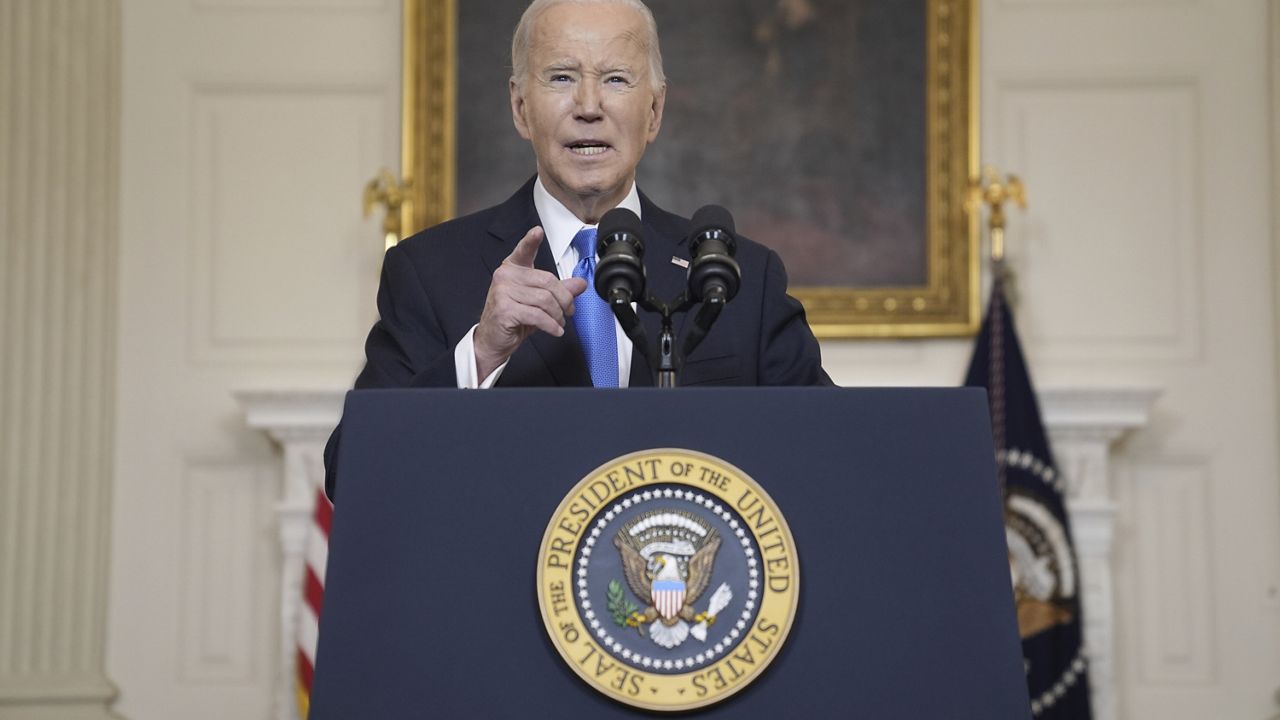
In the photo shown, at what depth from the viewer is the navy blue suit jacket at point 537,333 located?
6.84ft

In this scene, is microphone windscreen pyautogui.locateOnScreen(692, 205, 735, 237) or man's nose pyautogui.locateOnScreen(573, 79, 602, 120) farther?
man's nose pyautogui.locateOnScreen(573, 79, 602, 120)

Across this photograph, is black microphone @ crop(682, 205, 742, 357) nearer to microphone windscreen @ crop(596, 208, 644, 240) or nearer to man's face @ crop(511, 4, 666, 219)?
microphone windscreen @ crop(596, 208, 644, 240)

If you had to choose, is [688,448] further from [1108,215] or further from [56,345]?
[56,345]

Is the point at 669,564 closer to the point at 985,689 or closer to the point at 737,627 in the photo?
the point at 737,627

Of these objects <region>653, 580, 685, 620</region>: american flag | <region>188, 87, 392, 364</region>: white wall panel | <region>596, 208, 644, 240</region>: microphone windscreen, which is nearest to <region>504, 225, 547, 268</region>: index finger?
<region>596, 208, 644, 240</region>: microphone windscreen

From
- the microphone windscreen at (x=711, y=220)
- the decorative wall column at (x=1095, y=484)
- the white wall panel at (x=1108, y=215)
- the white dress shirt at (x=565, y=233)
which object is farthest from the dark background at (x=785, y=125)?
the microphone windscreen at (x=711, y=220)

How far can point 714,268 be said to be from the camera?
1.71m

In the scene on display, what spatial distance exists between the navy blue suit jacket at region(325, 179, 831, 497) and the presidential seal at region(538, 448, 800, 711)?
58 cm

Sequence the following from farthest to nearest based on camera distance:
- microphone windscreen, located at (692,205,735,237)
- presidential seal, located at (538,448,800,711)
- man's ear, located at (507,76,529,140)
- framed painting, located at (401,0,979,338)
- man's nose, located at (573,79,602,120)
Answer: framed painting, located at (401,0,979,338) → man's ear, located at (507,76,529,140) → man's nose, located at (573,79,602,120) → microphone windscreen, located at (692,205,735,237) → presidential seal, located at (538,448,800,711)

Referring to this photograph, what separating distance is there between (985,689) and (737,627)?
25cm

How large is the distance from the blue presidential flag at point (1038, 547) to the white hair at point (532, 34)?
2.99 metres

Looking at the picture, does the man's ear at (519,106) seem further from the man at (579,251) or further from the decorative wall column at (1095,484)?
the decorative wall column at (1095,484)

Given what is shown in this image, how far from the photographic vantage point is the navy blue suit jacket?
2.09 m

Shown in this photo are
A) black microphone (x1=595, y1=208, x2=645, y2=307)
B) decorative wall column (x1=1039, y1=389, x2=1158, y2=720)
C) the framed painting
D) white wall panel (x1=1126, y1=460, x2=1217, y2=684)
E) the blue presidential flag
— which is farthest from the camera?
the framed painting
